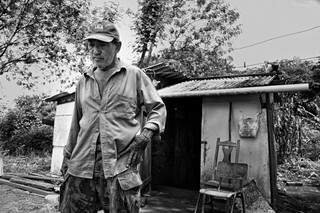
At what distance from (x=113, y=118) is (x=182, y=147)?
809 cm

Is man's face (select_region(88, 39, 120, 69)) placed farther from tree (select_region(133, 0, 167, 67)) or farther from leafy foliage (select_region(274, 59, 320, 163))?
tree (select_region(133, 0, 167, 67))

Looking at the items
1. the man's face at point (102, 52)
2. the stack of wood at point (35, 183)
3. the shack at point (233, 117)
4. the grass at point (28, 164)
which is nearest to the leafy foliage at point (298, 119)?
the shack at point (233, 117)

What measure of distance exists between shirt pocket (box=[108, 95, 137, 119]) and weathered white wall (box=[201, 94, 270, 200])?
482 cm

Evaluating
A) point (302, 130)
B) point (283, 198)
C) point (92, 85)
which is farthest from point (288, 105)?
point (92, 85)

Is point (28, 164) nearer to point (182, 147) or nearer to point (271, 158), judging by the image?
point (182, 147)

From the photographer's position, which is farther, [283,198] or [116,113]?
[283,198]

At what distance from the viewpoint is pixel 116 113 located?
7.71ft

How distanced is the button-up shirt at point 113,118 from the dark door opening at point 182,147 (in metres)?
7.51

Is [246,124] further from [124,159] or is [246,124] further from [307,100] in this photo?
[307,100]

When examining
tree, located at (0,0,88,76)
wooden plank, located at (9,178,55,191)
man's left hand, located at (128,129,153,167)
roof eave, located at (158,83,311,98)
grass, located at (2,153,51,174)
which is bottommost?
wooden plank, located at (9,178,55,191)

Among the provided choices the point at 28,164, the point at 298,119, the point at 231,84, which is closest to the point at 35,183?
the point at 28,164

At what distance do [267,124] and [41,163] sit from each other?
9878 mm

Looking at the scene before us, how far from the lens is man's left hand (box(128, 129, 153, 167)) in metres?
2.29

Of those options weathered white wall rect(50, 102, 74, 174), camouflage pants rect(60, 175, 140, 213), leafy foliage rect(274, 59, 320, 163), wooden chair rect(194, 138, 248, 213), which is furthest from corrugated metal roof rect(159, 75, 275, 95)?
leafy foliage rect(274, 59, 320, 163)
